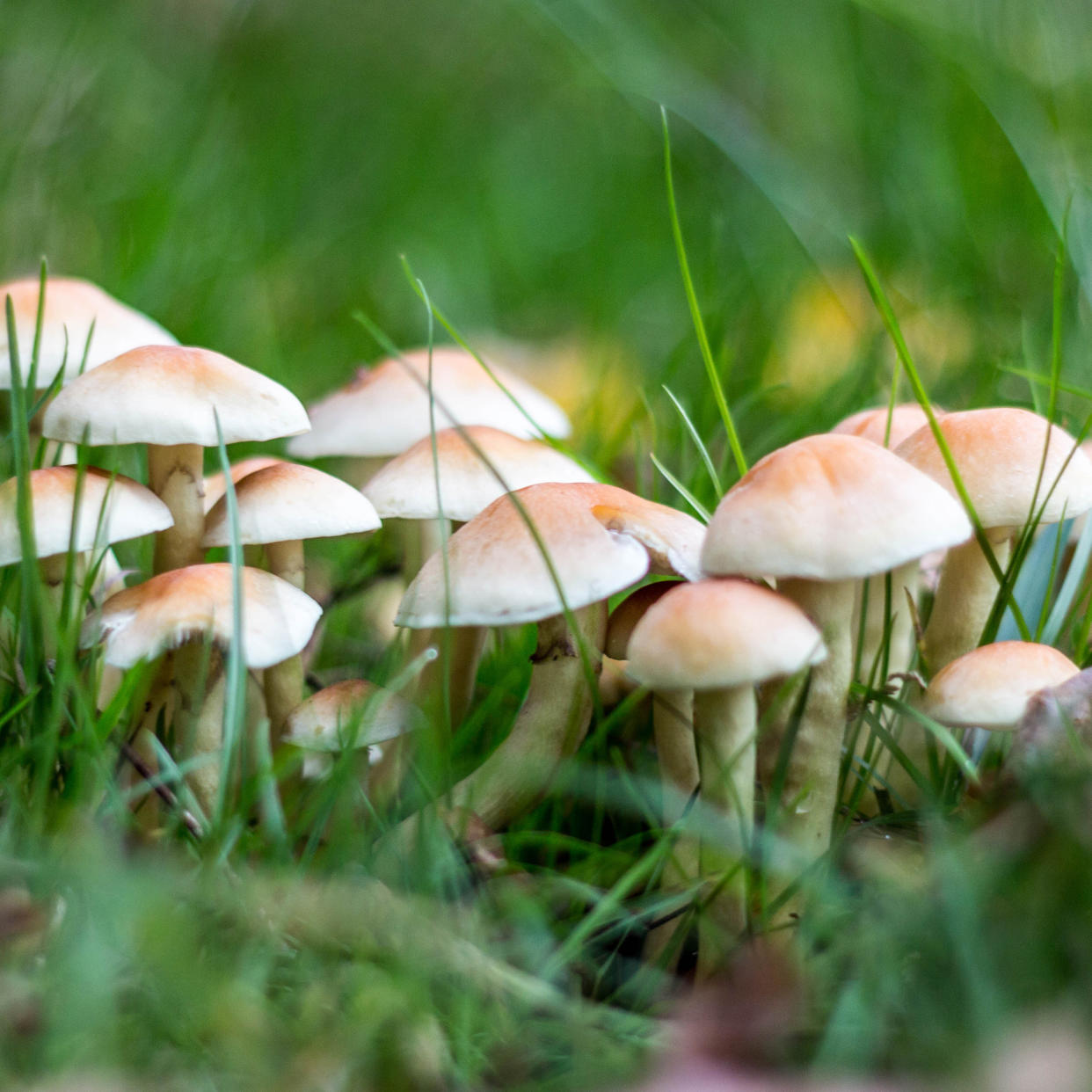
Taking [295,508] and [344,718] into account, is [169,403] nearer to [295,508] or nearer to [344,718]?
[295,508]

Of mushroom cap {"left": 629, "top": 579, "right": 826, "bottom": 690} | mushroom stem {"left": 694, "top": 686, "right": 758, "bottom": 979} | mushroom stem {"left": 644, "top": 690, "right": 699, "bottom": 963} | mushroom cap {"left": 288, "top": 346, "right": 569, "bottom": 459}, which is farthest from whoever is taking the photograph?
mushroom cap {"left": 288, "top": 346, "right": 569, "bottom": 459}

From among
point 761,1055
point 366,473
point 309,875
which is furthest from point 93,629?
point 366,473

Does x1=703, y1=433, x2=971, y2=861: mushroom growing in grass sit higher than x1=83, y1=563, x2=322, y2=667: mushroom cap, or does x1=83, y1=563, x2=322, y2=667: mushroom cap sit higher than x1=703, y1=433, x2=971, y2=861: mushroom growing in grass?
x1=703, y1=433, x2=971, y2=861: mushroom growing in grass

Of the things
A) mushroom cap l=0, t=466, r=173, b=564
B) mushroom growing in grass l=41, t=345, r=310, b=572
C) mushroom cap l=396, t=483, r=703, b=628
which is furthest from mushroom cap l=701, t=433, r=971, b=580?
mushroom cap l=0, t=466, r=173, b=564

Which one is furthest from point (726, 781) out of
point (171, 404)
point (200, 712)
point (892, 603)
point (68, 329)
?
point (68, 329)

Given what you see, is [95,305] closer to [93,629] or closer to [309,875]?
[93,629]

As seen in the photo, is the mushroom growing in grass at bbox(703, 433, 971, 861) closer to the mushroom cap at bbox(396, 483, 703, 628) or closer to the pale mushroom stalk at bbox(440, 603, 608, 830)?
the mushroom cap at bbox(396, 483, 703, 628)

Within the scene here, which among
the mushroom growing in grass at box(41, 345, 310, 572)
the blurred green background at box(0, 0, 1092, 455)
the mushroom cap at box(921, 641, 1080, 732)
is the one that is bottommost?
the mushroom cap at box(921, 641, 1080, 732)
